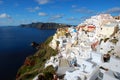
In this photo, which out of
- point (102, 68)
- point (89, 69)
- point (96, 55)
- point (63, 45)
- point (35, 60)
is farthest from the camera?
point (35, 60)

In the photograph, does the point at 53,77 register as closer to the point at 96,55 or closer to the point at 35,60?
the point at 96,55

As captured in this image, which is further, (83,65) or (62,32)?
(62,32)

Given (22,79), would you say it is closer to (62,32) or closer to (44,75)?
(44,75)

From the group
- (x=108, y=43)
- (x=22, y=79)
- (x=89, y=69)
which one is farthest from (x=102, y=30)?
(x=22, y=79)

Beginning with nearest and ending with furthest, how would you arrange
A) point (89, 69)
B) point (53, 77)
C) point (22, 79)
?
point (89, 69) → point (53, 77) → point (22, 79)

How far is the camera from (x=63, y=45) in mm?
47312

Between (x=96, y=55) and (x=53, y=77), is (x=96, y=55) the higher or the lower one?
the higher one

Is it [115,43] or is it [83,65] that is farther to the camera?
[115,43]

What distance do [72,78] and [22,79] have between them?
1634 centimetres

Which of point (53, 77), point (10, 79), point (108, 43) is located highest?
point (108, 43)

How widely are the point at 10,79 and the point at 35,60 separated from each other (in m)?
9.22

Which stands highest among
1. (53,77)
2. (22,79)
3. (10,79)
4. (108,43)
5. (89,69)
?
(108,43)

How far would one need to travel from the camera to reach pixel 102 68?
67.2ft

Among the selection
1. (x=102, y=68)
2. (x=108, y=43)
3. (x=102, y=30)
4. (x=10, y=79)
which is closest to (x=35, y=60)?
(x=10, y=79)
